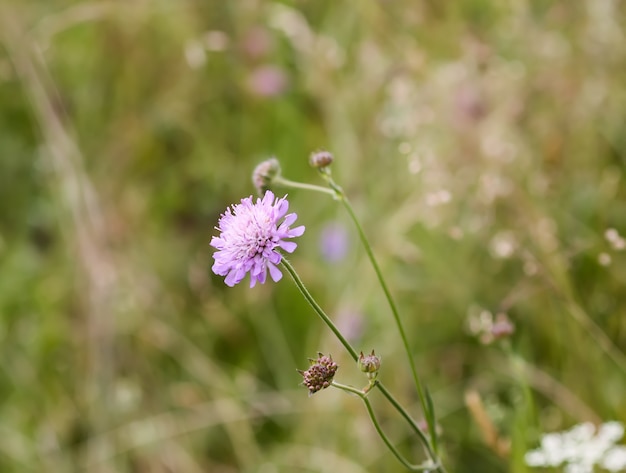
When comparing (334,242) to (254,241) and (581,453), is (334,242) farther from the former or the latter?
(254,241)

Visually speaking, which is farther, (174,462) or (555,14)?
(555,14)

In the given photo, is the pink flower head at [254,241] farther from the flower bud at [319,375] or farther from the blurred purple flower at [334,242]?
the blurred purple flower at [334,242]

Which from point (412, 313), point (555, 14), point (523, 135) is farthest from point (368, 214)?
point (555, 14)

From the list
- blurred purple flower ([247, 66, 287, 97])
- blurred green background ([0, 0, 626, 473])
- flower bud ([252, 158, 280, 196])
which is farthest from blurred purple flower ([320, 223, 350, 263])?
flower bud ([252, 158, 280, 196])

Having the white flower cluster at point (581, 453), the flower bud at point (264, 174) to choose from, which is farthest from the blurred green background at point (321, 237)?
the flower bud at point (264, 174)

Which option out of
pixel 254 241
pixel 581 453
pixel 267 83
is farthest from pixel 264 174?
pixel 267 83

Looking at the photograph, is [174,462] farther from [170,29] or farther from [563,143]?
[170,29]
